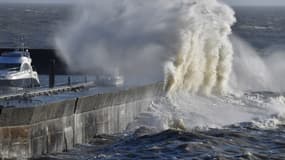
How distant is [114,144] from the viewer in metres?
26.0

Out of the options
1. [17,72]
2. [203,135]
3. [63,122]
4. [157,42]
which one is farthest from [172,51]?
[63,122]

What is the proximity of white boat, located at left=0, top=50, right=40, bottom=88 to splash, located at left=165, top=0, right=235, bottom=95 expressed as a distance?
5622 mm

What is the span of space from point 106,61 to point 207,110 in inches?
263

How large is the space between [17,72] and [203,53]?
8784 mm

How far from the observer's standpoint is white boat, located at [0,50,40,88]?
33.5 metres

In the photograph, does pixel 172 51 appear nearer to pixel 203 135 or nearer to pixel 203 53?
pixel 203 53

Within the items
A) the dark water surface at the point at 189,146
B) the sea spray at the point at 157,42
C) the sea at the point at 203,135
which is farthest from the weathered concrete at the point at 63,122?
the sea spray at the point at 157,42

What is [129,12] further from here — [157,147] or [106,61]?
[157,147]

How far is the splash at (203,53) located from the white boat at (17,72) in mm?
5622

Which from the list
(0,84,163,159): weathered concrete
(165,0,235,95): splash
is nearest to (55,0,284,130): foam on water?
(165,0,235,95): splash

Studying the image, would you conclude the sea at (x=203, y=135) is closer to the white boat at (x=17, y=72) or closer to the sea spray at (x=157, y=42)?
the sea spray at (x=157, y=42)

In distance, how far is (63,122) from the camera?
998 inches

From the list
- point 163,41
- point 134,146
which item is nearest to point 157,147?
point 134,146

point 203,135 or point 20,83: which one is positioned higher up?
point 20,83
